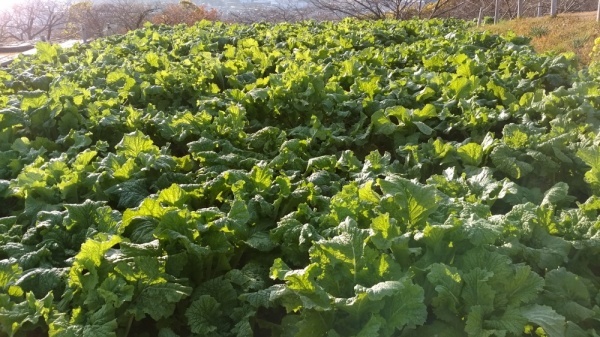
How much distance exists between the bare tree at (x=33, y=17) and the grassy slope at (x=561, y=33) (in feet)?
117

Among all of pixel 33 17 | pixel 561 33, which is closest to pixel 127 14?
pixel 33 17

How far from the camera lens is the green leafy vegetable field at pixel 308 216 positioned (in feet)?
7.46

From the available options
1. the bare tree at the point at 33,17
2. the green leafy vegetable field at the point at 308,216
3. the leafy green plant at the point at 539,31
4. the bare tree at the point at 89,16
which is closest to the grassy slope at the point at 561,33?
the leafy green plant at the point at 539,31

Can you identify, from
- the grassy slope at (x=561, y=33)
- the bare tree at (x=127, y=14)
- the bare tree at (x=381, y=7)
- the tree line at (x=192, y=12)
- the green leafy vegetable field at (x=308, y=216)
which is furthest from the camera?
the bare tree at (x=127, y=14)

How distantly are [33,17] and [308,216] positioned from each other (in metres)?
44.8

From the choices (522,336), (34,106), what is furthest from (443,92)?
(34,106)

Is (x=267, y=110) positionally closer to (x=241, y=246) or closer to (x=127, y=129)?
(x=127, y=129)

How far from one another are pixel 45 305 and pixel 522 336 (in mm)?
2051

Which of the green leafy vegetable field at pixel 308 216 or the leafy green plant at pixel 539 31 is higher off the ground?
the leafy green plant at pixel 539 31

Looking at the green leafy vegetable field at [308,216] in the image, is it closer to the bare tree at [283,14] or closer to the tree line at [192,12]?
the tree line at [192,12]

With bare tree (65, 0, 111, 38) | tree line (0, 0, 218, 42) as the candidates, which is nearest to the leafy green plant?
tree line (0, 0, 218, 42)

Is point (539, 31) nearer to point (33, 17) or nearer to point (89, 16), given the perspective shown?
point (89, 16)

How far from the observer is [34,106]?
Result: 16.4ft

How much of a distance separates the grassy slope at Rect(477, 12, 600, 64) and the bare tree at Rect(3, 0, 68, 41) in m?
35.7
